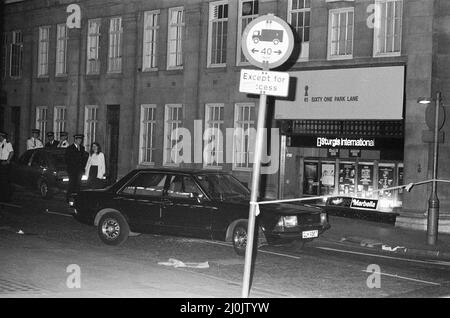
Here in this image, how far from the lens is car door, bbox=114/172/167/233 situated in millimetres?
14505

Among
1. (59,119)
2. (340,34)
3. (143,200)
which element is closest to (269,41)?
(143,200)

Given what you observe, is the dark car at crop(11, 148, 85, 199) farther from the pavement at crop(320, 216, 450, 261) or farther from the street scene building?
the pavement at crop(320, 216, 450, 261)

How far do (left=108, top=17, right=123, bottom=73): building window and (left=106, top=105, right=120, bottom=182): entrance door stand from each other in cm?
167

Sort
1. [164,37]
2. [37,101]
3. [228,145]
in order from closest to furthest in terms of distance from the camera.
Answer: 1. [228,145]
2. [164,37]
3. [37,101]

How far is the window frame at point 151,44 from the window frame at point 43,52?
22.2ft

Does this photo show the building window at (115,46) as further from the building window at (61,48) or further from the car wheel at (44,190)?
the car wheel at (44,190)

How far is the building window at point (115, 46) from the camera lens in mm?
31141

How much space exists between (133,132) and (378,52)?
11.3 metres

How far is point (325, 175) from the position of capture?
24625 mm

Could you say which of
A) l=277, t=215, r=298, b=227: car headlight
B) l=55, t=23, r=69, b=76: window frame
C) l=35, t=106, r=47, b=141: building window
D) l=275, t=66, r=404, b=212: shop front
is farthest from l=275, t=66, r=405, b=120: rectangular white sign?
l=35, t=106, r=47, b=141: building window

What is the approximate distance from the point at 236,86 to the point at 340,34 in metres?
4.39
